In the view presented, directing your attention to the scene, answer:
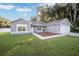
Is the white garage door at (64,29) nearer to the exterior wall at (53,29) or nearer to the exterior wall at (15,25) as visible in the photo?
the exterior wall at (53,29)

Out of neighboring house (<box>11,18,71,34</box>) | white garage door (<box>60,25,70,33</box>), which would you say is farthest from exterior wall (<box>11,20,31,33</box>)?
white garage door (<box>60,25,70,33</box>)

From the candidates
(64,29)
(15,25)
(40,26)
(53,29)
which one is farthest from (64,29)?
(15,25)

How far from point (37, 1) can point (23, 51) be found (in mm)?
730

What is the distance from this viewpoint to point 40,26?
2.67m

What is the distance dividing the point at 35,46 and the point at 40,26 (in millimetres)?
301

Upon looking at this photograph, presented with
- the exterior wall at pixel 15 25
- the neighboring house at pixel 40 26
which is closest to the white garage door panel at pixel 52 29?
the neighboring house at pixel 40 26

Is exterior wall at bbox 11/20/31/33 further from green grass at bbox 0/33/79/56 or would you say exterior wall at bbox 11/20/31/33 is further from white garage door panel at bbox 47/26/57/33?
white garage door panel at bbox 47/26/57/33

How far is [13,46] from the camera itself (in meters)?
2.59

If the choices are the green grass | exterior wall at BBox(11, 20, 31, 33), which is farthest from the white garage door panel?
exterior wall at BBox(11, 20, 31, 33)

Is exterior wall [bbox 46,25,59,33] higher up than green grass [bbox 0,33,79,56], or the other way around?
exterior wall [bbox 46,25,59,33]

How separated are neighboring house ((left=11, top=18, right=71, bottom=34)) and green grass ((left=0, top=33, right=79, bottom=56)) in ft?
0.30

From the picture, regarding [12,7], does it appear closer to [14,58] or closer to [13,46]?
[13,46]

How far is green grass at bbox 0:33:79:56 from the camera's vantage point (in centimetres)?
258

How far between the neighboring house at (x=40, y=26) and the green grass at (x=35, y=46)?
0.09 m
